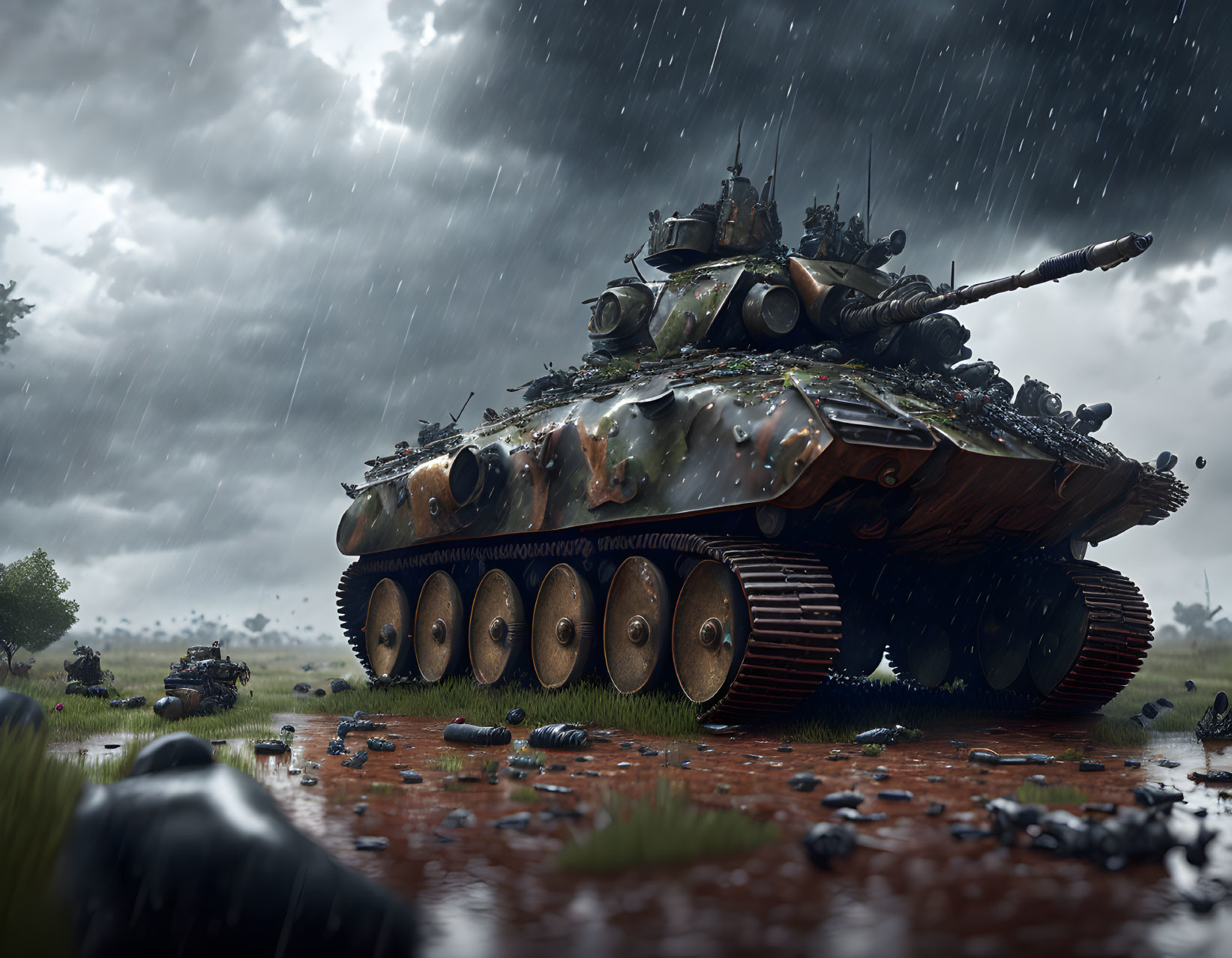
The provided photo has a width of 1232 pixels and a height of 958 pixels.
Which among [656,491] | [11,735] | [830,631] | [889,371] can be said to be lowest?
[11,735]

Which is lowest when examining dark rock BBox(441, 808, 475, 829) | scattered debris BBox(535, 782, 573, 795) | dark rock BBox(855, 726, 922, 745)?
dark rock BBox(441, 808, 475, 829)

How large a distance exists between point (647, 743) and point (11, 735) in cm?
447

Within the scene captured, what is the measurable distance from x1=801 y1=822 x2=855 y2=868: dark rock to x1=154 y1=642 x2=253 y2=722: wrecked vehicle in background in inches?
317

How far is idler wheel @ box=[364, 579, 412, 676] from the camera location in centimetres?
1434

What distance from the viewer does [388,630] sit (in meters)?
14.5

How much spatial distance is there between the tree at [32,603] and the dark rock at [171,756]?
1646 centimetres

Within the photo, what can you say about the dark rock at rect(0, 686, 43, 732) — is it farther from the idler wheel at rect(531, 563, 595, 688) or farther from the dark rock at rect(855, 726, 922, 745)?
the idler wheel at rect(531, 563, 595, 688)

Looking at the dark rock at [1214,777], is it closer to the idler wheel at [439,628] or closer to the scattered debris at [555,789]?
the scattered debris at [555,789]

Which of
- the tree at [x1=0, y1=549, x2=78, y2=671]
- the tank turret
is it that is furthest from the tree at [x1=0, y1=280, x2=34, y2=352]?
the tank turret

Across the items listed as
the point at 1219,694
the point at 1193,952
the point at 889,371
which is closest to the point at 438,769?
the point at 1193,952

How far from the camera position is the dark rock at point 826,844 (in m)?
3.52

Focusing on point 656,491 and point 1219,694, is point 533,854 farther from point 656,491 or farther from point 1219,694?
point 1219,694

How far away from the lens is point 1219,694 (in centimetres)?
862

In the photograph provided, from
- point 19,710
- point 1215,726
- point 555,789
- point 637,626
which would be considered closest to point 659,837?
point 555,789
